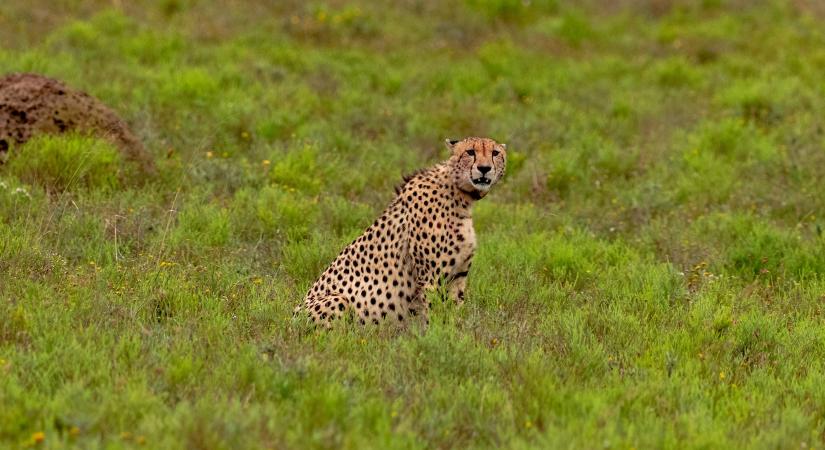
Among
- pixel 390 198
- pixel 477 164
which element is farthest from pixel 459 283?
pixel 390 198

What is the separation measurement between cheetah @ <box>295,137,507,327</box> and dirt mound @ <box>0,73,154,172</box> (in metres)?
3.51

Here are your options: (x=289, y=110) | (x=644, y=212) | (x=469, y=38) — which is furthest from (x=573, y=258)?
(x=469, y=38)

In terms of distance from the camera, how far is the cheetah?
6258 millimetres

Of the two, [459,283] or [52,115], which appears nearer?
[459,283]

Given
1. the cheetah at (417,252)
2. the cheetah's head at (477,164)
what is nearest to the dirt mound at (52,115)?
the cheetah at (417,252)

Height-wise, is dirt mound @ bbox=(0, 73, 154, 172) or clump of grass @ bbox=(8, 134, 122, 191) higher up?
dirt mound @ bbox=(0, 73, 154, 172)

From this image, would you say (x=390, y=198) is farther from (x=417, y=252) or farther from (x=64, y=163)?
(x=417, y=252)

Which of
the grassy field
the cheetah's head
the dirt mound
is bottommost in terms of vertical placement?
the grassy field

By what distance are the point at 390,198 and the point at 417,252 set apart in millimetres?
3345

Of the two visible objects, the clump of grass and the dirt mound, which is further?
the dirt mound

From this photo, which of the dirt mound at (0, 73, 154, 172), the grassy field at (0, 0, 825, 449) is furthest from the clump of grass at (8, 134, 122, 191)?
the dirt mound at (0, 73, 154, 172)

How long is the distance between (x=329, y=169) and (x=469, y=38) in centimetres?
605

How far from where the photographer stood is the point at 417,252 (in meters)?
6.29

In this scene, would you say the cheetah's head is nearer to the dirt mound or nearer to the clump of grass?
the clump of grass
